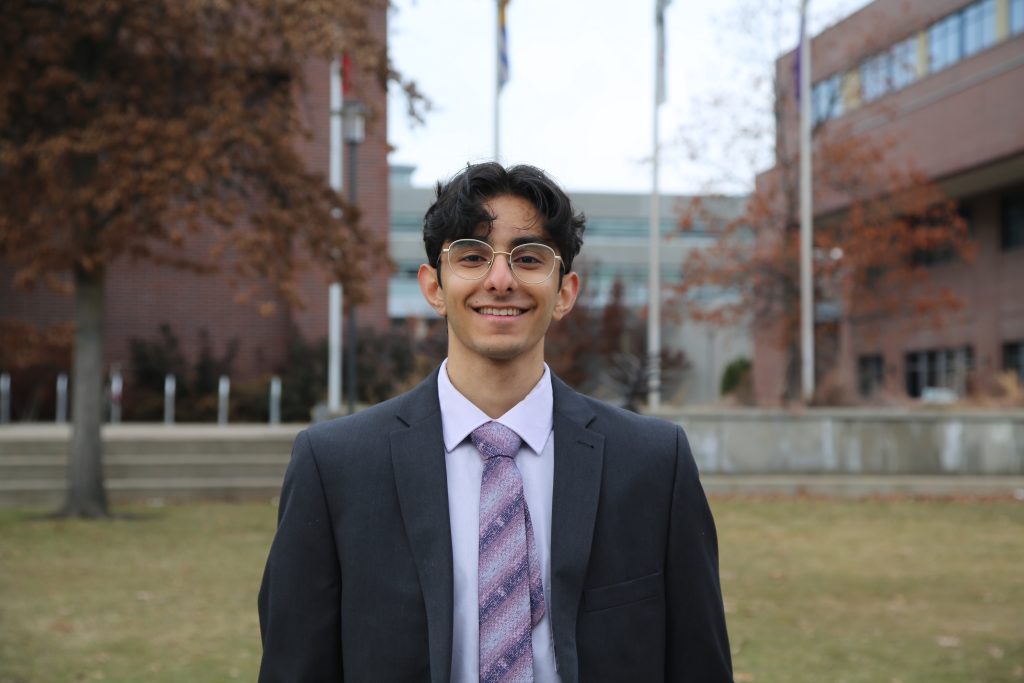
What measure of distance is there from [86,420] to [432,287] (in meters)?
12.6

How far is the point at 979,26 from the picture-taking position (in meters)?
35.9

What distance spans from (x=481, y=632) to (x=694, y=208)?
2563 centimetres

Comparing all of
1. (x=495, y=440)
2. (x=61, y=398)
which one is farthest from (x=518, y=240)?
(x=61, y=398)

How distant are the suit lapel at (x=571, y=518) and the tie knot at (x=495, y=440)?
10 cm

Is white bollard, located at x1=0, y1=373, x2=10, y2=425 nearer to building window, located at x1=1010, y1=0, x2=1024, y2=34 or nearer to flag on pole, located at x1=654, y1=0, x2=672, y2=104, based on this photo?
flag on pole, located at x1=654, y1=0, x2=672, y2=104

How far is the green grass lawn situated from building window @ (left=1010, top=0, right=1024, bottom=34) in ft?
75.7

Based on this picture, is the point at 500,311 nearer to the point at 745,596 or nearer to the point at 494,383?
the point at 494,383

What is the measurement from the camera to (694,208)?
90.1 feet

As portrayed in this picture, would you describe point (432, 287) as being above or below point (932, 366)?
below

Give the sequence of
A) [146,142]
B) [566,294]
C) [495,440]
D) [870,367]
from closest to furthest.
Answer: [495,440] < [566,294] < [146,142] < [870,367]

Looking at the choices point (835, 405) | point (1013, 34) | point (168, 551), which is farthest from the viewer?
point (1013, 34)

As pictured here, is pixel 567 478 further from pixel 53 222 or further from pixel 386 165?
pixel 386 165

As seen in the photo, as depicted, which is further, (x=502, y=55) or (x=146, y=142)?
(x=502, y=55)

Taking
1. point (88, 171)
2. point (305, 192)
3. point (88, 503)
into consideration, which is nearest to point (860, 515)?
point (305, 192)
